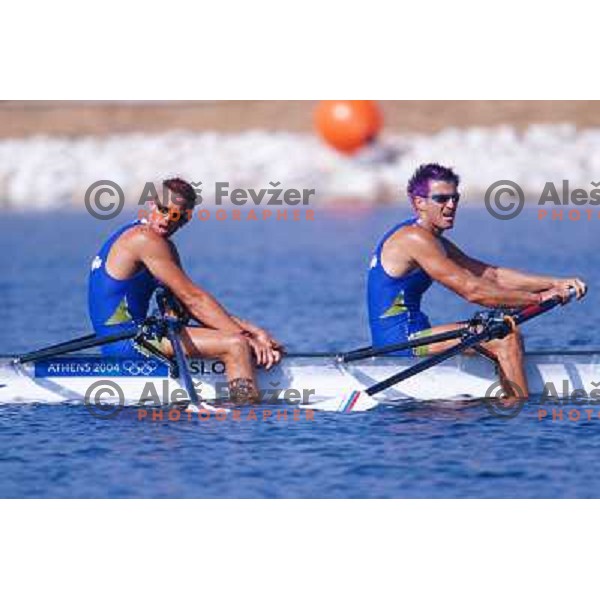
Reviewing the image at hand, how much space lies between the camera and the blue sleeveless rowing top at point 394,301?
14.7 metres

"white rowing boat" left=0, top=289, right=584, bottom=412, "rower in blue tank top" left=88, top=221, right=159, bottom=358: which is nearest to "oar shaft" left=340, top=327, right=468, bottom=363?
"white rowing boat" left=0, top=289, right=584, bottom=412

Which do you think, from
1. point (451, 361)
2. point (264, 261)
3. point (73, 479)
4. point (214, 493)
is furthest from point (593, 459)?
point (264, 261)

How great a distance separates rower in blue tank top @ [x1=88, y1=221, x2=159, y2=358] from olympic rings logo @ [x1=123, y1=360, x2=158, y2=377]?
69 millimetres

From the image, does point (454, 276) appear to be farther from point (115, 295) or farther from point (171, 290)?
point (115, 295)

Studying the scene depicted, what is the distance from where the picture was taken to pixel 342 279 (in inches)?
1110

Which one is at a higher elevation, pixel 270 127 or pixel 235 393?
pixel 270 127

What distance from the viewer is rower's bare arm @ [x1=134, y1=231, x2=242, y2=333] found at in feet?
47.1

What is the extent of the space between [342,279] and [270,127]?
17.6 meters

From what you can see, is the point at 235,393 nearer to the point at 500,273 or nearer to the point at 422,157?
the point at 500,273

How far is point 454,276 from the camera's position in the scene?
47.0 feet

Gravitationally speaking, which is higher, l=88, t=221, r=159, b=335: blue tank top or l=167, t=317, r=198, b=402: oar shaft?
l=88, t=221, r=159, b=335: blue tank top

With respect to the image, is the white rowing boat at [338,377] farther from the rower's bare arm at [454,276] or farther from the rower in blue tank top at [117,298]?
the rower's bare arm at [454,276]

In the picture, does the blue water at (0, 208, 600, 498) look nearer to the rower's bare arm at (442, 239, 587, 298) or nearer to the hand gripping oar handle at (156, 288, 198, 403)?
the hand gripping oar handle at (156, 288, 198, 403)

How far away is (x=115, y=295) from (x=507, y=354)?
349 centimetres
